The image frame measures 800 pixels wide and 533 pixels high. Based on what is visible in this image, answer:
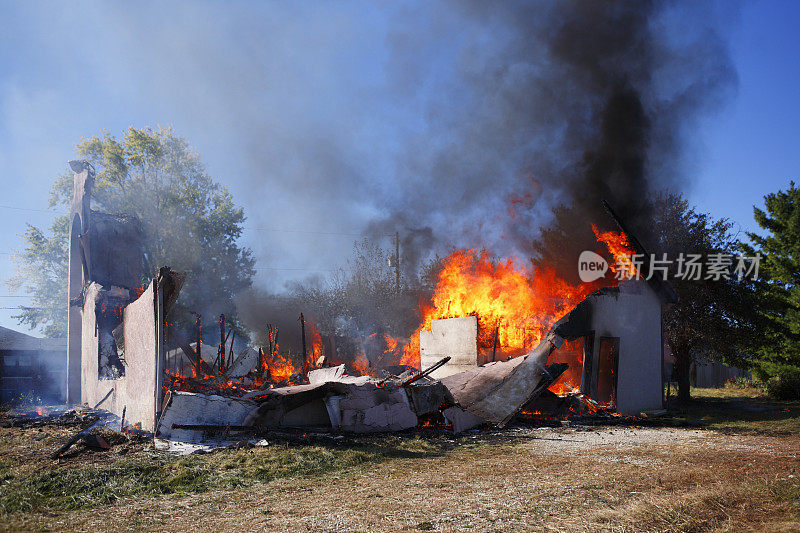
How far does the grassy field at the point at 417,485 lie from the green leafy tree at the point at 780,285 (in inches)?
349

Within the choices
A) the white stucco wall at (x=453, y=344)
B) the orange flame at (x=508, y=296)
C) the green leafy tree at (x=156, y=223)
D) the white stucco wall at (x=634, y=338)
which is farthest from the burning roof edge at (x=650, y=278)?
the green leafy tree at (x=156, y=223)

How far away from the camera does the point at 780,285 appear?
19266mm

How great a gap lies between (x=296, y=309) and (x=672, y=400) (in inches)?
1016

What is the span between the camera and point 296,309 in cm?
3750

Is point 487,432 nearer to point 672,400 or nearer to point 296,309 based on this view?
point 672,400

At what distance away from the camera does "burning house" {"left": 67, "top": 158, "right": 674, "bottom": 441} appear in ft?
35.8

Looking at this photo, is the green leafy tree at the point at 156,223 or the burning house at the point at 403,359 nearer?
the burning house at the point at 403,359

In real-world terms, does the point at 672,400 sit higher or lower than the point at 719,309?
lower

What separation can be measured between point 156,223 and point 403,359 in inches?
748

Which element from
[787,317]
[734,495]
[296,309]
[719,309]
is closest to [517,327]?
[719,309]

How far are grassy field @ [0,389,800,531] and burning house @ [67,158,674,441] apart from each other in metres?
1.06

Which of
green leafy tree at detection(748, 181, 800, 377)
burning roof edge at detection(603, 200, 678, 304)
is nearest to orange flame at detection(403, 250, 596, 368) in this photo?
burning roof edge at detection(603, 200, 678, 304)

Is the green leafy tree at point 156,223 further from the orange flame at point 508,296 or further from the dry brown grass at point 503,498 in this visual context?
the dry brown grass at point 503,498

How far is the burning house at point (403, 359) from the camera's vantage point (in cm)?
1091
